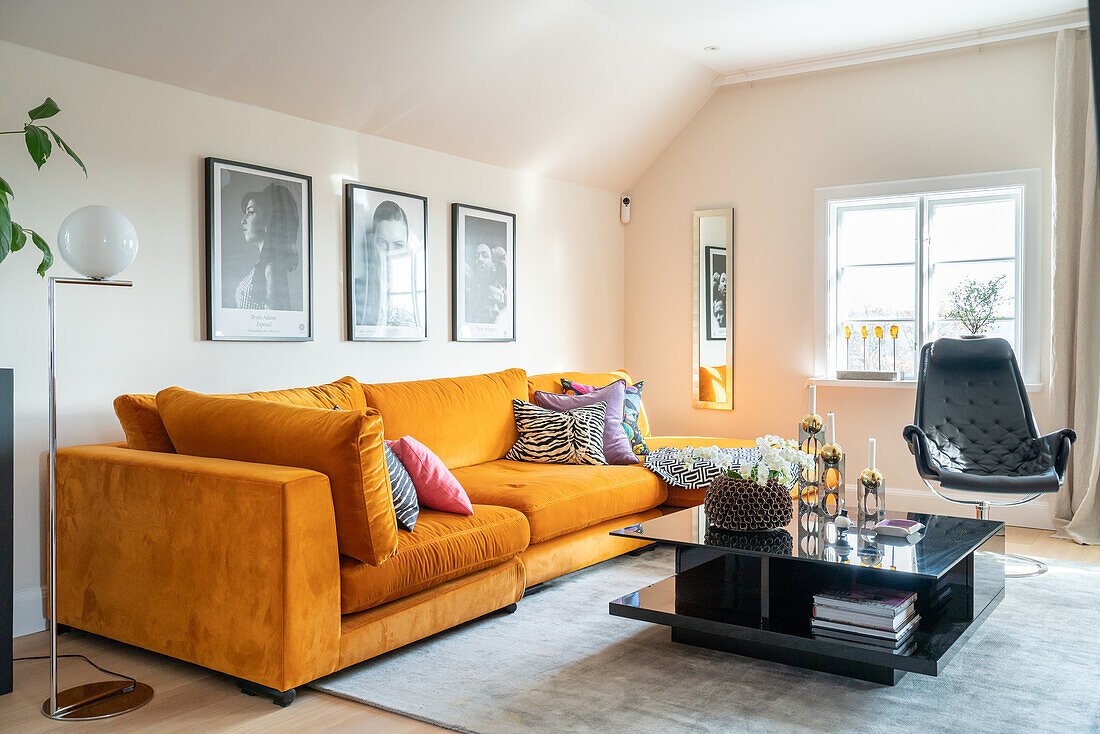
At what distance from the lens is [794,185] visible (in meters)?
5.94

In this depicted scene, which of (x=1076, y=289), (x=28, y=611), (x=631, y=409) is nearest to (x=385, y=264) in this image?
(x=631, y=409)

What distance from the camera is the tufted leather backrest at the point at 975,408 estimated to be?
456cm

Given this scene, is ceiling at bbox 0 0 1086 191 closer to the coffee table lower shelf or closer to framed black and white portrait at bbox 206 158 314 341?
framed black and white portrait at bbox 206 158 314 341

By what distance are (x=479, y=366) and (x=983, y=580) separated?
9.84ft

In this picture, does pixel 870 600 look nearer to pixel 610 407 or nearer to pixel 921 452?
pixel 921 452

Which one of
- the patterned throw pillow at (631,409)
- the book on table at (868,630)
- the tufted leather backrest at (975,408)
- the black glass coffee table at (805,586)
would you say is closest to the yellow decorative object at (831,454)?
the black glass coffee table at (805,586)

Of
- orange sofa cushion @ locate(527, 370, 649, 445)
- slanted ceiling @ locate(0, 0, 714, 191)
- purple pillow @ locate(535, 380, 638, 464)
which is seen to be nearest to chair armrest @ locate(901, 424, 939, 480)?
purple pillow @ locate(535, 380, 638, 464)

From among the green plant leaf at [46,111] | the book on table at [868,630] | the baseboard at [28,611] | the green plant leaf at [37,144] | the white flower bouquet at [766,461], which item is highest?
the green plant leaf at [46,111]

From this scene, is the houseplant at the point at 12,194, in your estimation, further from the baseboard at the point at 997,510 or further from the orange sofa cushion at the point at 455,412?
the baseboard at the point at 997,510

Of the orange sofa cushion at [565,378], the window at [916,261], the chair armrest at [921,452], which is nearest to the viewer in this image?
the chair armrest at [921,452]

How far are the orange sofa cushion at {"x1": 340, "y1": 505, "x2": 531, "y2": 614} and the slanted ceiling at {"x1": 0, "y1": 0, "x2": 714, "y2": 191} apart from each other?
2039mm

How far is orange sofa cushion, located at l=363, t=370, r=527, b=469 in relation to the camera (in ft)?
13.5

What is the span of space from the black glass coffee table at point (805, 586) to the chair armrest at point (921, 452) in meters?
0.89

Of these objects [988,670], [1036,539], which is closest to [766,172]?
[1036,539]
